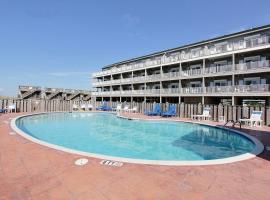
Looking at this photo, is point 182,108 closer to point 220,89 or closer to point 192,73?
point 220,89

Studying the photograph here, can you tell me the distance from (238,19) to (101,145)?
1692cm

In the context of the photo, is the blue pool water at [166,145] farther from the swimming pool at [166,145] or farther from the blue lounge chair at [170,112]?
the blue lounge chair at [170,112]

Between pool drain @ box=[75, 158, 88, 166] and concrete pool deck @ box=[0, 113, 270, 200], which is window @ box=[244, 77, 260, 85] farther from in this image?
pool drain @ box=[75, 158, 88, 166]

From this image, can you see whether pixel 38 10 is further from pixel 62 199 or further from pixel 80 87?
pixel 80 87

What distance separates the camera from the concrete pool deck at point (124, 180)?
3830mm

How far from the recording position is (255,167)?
18.2 feet

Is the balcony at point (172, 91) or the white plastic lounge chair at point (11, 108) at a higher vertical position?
the balcony at point (172, 91)

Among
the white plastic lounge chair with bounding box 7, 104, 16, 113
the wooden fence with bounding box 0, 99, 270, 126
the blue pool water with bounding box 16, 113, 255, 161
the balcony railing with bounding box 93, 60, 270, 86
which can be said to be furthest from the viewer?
the white plastic lounge chair with bounding box 7, 104, 16, 113

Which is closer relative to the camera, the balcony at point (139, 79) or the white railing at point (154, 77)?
the white railing at point (154, 77)

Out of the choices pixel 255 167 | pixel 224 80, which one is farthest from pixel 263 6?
pixel 255 167

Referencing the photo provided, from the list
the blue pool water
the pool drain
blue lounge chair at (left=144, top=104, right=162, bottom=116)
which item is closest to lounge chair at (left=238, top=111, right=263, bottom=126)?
the blue pool water

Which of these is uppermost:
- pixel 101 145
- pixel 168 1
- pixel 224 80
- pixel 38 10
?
pixel 168 1

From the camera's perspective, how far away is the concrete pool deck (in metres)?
3.83

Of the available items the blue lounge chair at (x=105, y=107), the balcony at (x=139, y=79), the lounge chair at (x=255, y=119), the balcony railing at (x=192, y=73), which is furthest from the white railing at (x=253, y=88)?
the blue lounge chair at (x=105, y=107)
